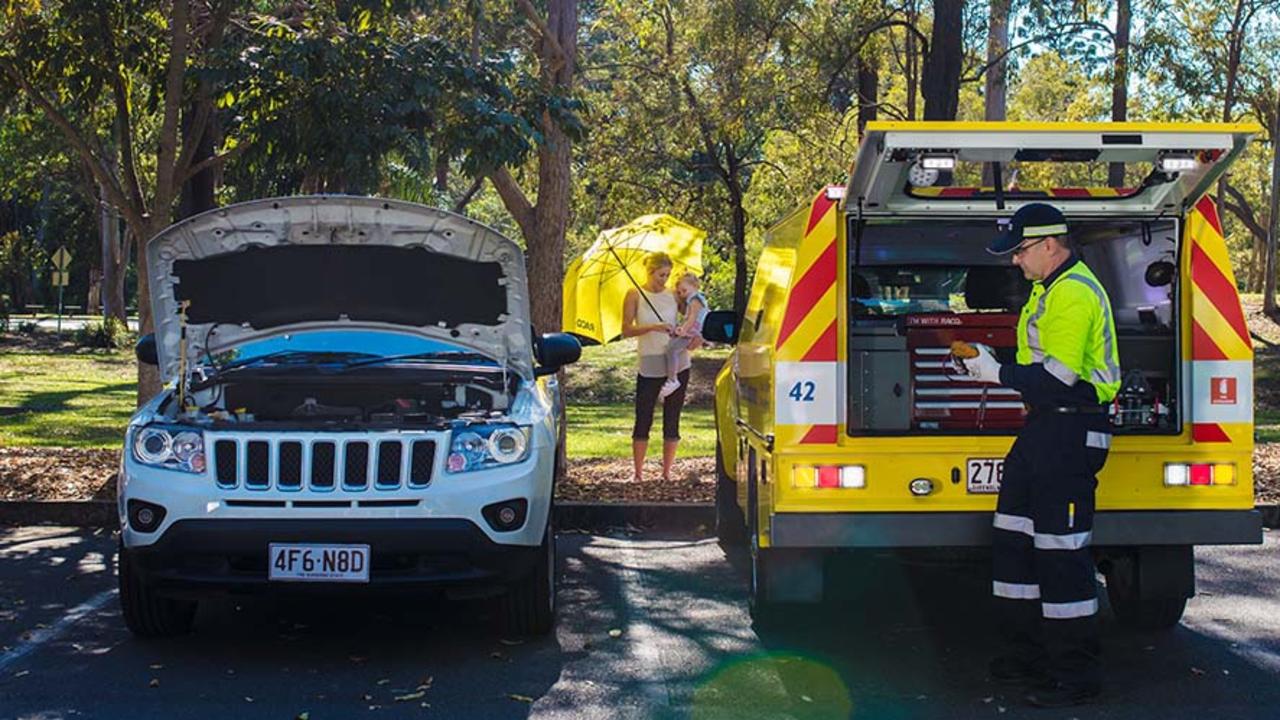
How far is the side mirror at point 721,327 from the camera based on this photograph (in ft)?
27.5

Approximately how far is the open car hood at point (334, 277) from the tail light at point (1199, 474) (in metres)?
3.16

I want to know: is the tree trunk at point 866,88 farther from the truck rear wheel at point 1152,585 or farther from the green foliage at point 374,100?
the truck rear wheel at point 1152,585

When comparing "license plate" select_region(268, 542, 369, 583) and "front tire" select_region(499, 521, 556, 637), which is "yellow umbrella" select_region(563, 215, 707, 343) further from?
"license plate" select_region(268, 542, 369, 583)

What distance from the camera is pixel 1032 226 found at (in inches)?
228

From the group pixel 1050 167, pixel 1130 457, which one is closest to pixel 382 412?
pixel 1130 457

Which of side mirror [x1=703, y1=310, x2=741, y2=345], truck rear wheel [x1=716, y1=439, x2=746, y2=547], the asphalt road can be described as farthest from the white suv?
truck rear wheel [x1=716, y1=439, x2=746, y2=547]

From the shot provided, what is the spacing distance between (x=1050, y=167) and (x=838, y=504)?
15981 millimetres

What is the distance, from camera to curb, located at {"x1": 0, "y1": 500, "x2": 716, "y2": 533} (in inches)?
386

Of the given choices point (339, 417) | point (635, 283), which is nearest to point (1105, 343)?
point (339, 417)

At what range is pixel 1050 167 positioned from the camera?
2095cm

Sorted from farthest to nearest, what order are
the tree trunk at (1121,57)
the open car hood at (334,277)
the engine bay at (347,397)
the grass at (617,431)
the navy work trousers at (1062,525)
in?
the tree trunk at (1121,57) < the grass at (617,431) < the open car hood at (334,277) < the engine bay at (347,397) < the navy work trousers at (1062,525)

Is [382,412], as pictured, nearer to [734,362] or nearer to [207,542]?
[207,542]

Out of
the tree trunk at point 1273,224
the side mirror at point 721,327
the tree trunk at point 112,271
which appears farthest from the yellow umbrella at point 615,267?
the tree trunk at point 112,271

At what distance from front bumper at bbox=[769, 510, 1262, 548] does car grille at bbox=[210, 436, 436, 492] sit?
1.55 meters
